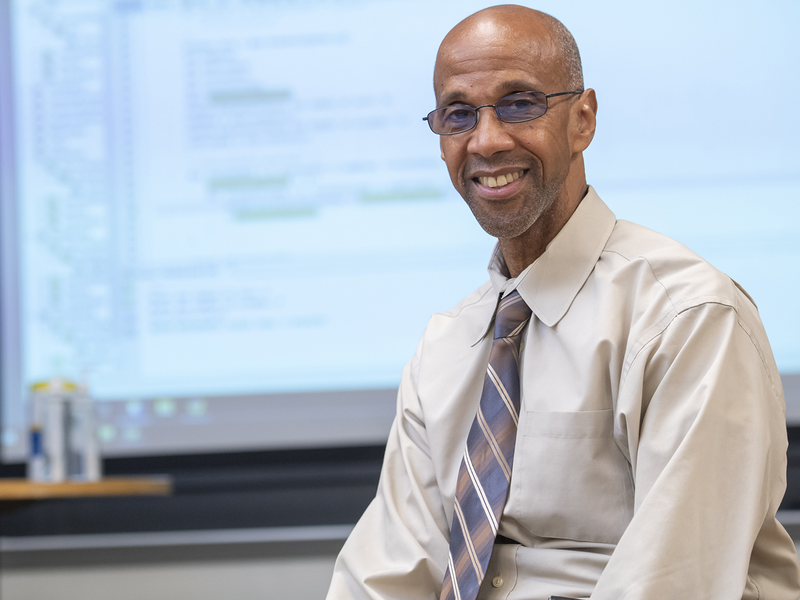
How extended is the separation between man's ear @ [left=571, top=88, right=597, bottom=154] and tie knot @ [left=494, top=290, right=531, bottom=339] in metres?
0.24

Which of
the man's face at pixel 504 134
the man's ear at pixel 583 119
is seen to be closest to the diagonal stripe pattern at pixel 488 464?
the man's face at pixel 504 134

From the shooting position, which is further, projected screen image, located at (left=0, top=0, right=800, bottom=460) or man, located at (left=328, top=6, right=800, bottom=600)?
projected screen image, located at (left=0, top=0, right=800, bottom=460)

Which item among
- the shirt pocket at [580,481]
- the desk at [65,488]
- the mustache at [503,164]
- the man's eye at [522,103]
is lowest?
the desk at [65,488]

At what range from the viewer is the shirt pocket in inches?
36.9

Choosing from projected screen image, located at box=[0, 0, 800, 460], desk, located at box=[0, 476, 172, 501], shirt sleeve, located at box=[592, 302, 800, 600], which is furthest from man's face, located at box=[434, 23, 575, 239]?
desk, located at box=[0, 476, 172, 501]

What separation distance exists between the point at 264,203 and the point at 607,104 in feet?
3.33

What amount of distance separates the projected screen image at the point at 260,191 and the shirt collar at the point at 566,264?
101 centimetres

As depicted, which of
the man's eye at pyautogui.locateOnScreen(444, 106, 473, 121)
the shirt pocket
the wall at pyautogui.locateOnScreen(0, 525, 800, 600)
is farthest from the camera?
the wall at pyautogui.locateOnScreen(0, 525, 800, 600)

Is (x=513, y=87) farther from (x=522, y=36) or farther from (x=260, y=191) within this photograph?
(x=260, y=191)

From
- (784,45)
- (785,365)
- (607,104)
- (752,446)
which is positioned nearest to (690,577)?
(752,446)

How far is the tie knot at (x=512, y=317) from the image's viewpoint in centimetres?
106

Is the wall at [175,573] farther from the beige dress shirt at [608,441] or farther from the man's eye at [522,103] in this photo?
the man's eye at [522,103]

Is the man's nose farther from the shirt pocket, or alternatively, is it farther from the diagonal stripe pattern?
the shirt pocket

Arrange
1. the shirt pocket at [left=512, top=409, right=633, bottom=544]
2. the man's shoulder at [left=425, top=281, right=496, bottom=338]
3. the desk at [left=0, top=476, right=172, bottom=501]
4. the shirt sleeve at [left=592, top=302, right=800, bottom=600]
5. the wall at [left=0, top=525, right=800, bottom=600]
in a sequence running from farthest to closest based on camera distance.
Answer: the wall at [left=0, top=525, right=800, bottom=600], the desk at [left=0, top=476, right=172, bottom=501], the man's shoulder at [left=425, top=281, right=496, bottom=338], the shirt pocket at [left=512, top=409, right=633, bottom=544], the shirt sleeve at [left=592, top=302, right=800, bottom=600]
